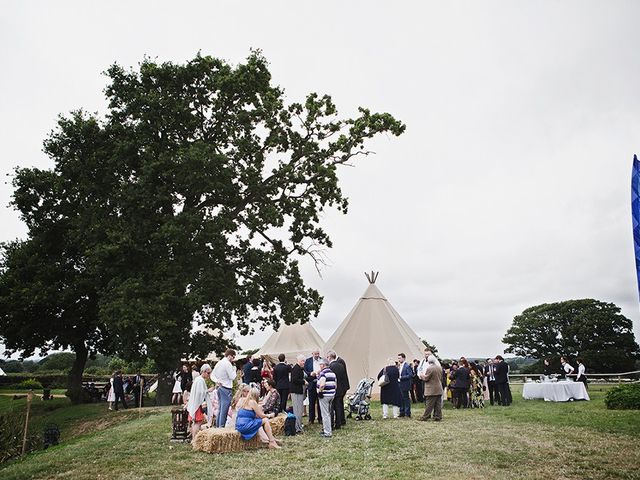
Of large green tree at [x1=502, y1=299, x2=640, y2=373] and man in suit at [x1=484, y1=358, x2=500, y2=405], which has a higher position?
large green tree at [x1=502, y1=299, x2=640, y2=373]

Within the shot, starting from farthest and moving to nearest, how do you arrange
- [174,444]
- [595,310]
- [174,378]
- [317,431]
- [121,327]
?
[595,310] → [174,378] → [121,327] → [317,431] → [174,444]

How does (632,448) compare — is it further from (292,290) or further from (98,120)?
(98,120)

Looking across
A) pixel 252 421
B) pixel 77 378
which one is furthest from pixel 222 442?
pixel 77 378

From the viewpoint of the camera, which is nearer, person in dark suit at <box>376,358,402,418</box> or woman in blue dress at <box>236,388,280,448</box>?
woman in blue dress at <box>236,388,280,448</box>

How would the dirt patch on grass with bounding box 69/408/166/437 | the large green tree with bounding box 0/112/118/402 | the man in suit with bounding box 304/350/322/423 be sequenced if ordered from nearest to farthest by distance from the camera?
the man in suit with bounding box 304/350/322/423 < the dirt patch on grass with bounding box 69/408/166/437 < the large green tree with bounding box 0/112/118/402

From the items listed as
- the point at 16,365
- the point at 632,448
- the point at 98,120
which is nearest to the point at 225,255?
the point at 98,120

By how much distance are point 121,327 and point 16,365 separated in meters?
70.5

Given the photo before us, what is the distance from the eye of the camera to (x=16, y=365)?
245 feet

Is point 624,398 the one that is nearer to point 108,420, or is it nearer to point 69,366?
point 108,420

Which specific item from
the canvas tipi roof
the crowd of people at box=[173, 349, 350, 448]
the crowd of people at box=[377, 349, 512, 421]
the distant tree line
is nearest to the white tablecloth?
the crowd of people at box=[377, 349, 512, 421]

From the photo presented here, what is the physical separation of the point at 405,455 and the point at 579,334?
48382 mm

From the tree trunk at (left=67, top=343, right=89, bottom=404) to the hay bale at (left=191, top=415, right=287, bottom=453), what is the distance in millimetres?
16899

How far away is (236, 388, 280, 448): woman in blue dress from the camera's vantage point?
9469 mm

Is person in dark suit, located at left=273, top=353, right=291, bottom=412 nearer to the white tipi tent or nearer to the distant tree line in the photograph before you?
the white tipi tent
